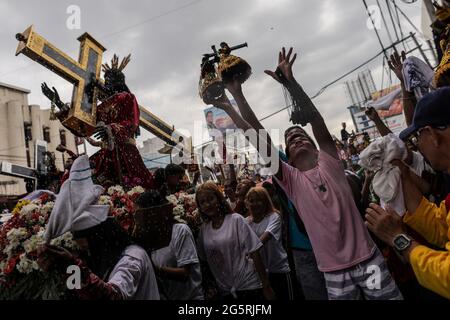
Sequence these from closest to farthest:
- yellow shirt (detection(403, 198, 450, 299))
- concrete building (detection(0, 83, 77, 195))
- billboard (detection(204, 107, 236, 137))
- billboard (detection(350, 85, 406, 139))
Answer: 1. yellow shirt (detection(403, 198, 450, 299))
2. billboard (detection(350, 85, 406, 139))
3. concrete building (detection(0, 83, 77, 195))
4. billboard (detection(204, 107, 236, 137))

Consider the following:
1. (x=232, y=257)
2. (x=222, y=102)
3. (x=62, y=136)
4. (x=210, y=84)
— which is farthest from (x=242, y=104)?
(x=62, y=136)

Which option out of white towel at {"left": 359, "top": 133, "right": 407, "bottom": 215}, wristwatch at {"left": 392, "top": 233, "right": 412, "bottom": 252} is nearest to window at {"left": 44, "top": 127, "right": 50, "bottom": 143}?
white towel at {"left": 359, "top": 133, "right": 407, "bottom": 215}

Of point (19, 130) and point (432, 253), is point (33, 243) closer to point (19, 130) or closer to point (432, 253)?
point (432, 253)

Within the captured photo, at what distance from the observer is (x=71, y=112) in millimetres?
3459

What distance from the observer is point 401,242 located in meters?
1.52

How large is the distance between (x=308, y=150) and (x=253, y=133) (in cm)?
49

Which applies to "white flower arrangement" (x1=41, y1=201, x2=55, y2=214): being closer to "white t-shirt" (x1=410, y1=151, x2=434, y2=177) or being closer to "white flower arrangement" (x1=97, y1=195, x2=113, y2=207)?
"white flower arrangement" (x1=97, y1=195, x2=113, y2=207)

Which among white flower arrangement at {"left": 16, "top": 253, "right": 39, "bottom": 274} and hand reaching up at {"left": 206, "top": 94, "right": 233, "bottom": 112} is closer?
white flower arrangement at {"left": 16, "top": 253, "right": 39, "bottom": 274}

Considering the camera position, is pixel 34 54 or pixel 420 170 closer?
pixel 420 170

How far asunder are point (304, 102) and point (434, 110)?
91 centimetres

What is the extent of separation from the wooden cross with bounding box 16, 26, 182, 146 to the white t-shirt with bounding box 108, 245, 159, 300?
2055 mm

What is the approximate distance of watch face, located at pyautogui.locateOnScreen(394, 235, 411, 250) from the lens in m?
1.50
